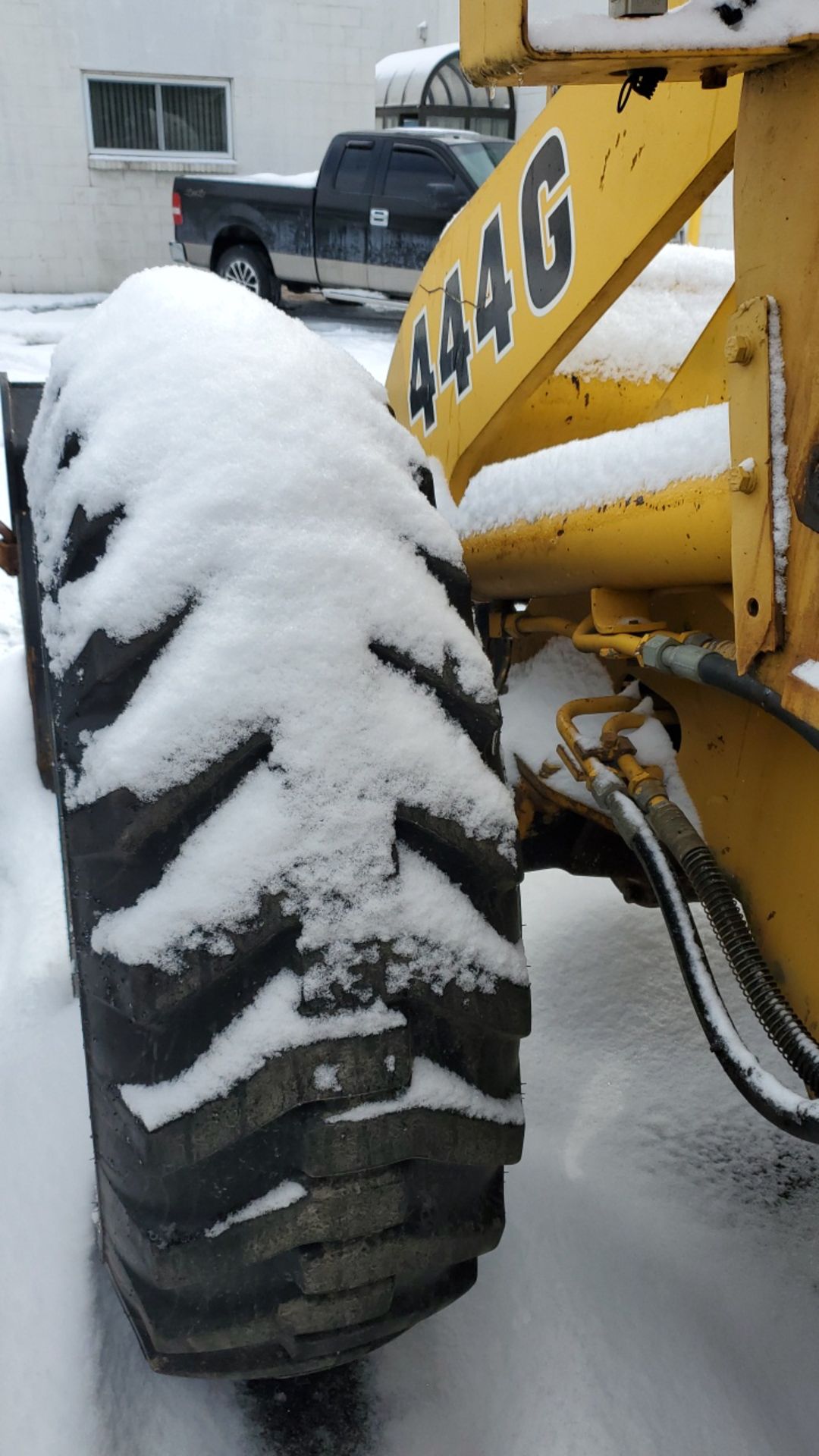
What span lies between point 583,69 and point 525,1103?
1585mm

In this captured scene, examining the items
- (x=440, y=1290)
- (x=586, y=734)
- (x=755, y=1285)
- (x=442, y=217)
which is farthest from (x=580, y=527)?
(x=442, y=217)

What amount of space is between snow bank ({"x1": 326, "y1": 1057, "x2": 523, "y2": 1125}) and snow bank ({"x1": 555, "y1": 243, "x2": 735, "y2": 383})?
4.52 feet

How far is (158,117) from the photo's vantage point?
1416 centimetres

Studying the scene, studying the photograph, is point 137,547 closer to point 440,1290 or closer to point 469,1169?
point 469,1169

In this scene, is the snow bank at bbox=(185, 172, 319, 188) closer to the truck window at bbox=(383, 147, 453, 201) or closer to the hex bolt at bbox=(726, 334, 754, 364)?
the truck window at bbox=(383, 147, 453, 201)

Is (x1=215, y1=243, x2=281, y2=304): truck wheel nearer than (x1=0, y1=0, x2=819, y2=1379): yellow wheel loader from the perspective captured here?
No

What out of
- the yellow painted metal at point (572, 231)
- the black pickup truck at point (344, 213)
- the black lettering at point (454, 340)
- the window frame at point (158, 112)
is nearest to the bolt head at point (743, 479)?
the yellow painted metal at point (572, 231)

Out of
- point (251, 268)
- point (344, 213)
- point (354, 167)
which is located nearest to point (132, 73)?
point (251, 268)

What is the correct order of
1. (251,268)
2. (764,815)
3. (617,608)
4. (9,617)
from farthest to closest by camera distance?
(251,268) < (9,617) < (617,608) < (764,815)

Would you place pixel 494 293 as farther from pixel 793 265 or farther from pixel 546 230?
pixel 793 265

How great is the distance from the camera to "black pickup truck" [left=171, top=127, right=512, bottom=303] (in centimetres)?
1066

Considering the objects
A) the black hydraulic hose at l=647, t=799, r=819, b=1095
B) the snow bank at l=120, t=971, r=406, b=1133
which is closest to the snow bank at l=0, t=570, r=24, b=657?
the black hydraulic hose at l=647, t=799, r=819, b=1095

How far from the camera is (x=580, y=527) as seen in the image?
5.48 feet

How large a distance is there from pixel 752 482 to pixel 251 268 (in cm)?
1163
